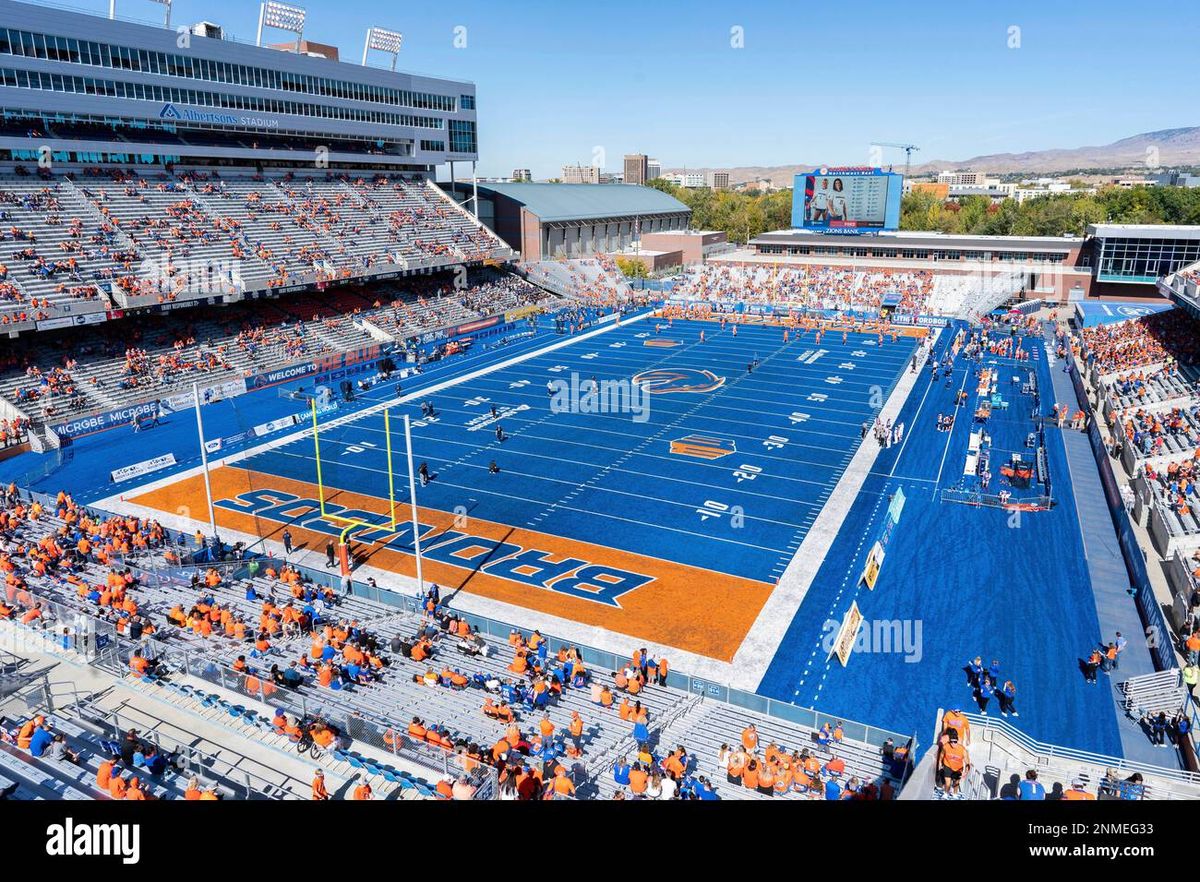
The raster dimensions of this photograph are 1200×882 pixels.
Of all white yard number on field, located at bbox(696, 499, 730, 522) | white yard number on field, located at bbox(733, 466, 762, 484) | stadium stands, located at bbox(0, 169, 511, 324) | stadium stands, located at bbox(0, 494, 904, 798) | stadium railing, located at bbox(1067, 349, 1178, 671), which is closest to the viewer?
stadium stands, located at bbox(0, 494, 904, 798)

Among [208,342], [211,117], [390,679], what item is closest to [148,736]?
[390,679]

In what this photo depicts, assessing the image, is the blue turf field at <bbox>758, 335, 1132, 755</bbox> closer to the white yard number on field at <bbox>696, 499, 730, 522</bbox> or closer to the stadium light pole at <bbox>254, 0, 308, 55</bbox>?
the white yard number on field at <bbox>696, 499, 730, 522</bbox>

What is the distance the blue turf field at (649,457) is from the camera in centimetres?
2442

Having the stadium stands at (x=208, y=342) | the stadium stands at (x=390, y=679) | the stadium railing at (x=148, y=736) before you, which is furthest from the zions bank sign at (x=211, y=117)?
the stadium railing at (x=148, y=736)

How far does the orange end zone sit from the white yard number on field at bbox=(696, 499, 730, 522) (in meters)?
3.57

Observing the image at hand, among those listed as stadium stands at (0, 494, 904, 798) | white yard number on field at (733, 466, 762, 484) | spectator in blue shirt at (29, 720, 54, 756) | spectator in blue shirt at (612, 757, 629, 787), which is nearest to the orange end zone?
stadium stands at (0, 494, 904, 798)

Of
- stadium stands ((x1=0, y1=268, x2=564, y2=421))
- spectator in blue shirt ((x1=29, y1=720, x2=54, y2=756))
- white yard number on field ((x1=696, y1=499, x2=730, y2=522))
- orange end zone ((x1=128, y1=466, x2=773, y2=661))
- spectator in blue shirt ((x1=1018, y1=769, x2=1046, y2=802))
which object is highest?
stadium stands ((x1=0, y1=268, x2=564, y2=421))

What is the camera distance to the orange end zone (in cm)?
1911

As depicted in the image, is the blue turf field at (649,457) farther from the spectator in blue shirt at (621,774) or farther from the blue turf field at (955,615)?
the spectator in blue shirt at (621,774)

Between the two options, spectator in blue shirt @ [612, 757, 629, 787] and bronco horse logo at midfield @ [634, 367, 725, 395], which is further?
bronco horse logo at midfield @ [634, 367, 725, 395]
